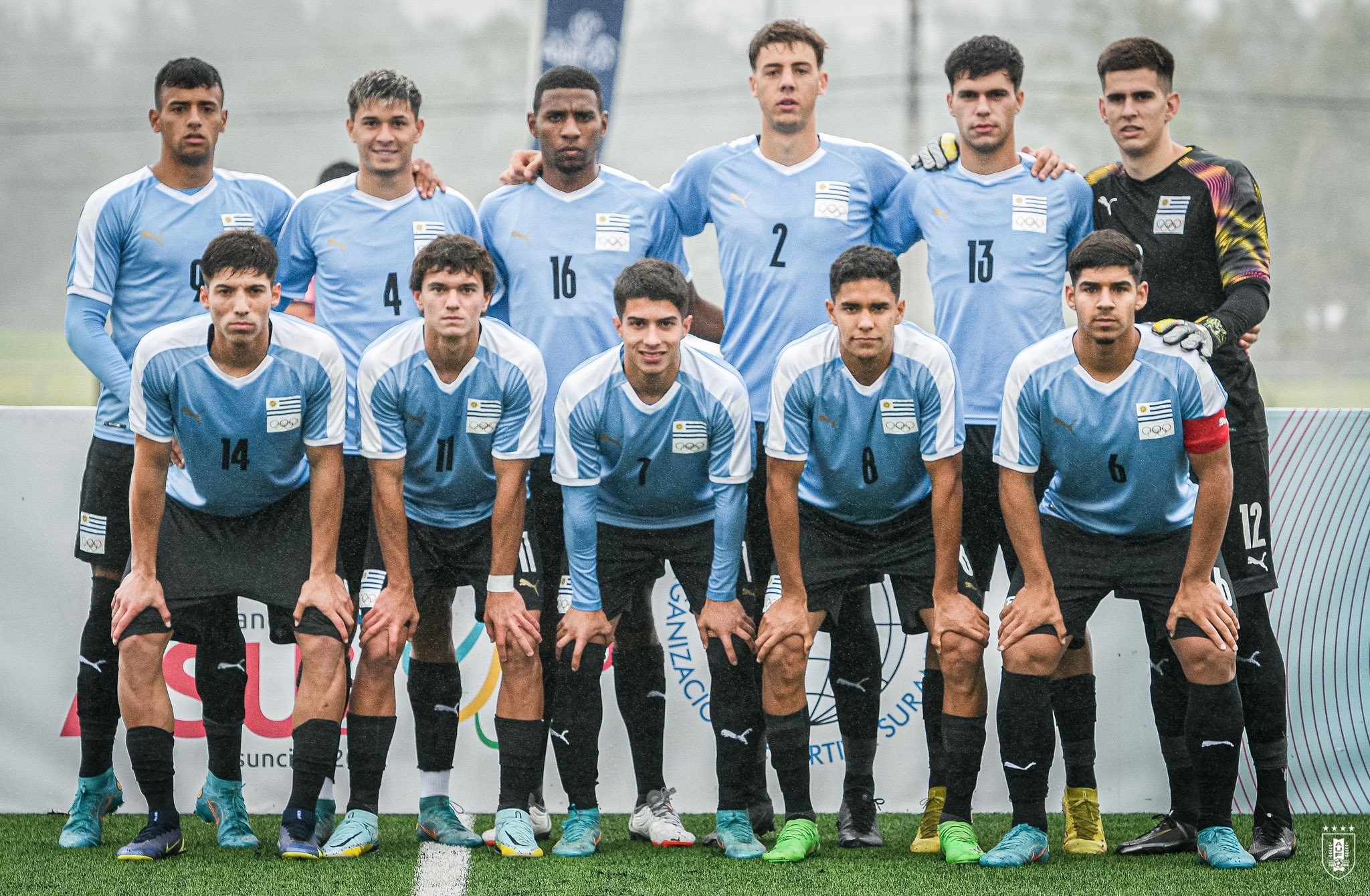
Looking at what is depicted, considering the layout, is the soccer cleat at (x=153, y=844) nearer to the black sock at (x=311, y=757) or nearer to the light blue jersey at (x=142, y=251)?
the black sock at (x=311, y=757)

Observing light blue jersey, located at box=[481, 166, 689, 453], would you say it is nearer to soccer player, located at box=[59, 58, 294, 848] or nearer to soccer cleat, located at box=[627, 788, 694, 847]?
soccer player, located at box=[59, 58, 294, 848]

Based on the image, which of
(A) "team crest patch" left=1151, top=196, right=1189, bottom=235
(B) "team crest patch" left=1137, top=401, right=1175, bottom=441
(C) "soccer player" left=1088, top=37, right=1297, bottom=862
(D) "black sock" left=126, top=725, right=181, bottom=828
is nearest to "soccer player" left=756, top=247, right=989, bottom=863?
(B) "team crest patch" left=1137, top=401, right=1175, bottom=441

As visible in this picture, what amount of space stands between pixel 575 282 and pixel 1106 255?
6.03 feet

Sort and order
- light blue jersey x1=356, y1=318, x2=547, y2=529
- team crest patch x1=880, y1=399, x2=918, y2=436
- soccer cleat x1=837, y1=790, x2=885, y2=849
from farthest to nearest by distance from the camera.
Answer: soccer cleat x1=837, y1=790, x2=885, y2=849 < light blue jersey x1=356, y1=318, x2=547, y2=529 < team crest patch x1=880, y1=399, x2=918, y2=436

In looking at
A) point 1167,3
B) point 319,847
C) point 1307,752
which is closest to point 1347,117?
point 1167,3

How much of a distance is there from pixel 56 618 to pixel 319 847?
1.69 m

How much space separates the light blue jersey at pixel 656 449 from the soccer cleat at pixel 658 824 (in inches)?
32.4

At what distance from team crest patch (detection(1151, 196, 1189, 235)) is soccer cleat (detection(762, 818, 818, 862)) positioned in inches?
92.3

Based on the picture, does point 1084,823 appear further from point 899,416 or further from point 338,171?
point 338,171

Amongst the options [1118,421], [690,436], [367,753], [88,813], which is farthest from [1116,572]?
[88,813]

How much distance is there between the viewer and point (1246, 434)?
511cm

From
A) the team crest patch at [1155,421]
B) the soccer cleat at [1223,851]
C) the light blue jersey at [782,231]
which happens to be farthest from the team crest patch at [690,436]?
the soccer cleat at [1223,851]

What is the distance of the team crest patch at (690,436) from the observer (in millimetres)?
5051

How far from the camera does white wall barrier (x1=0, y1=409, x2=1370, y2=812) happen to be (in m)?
5.89
